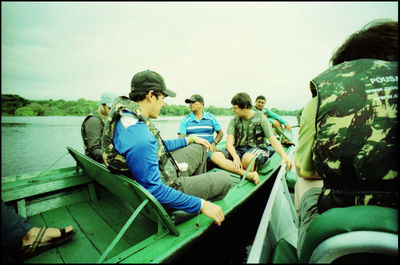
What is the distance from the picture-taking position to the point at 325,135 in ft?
3.40

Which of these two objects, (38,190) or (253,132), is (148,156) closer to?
(38,190)

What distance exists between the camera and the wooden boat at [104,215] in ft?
4.18

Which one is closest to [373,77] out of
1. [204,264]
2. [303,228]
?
[303,228]

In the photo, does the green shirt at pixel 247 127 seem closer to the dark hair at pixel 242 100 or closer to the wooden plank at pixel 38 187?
the dark hair at pixel 242 100

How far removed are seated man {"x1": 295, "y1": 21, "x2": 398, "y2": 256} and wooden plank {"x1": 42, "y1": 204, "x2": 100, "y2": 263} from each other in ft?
6.43

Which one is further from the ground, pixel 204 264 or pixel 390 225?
pixel 390 225

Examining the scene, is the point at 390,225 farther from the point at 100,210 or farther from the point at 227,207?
the point at 100,210

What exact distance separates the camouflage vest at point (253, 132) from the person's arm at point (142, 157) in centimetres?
250

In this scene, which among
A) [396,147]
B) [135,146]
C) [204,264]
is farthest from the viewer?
[204,264]

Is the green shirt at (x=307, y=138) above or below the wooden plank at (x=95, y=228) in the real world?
above

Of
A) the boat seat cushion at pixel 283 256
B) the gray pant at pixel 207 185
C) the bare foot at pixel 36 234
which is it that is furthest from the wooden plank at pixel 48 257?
the boat seat cushion at pixel 283 256

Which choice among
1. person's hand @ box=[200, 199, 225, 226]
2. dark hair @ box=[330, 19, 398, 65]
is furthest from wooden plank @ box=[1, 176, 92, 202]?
dark hair @ box=[330, 19, 398, 65]

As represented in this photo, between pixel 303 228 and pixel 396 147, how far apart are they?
32.7 inches

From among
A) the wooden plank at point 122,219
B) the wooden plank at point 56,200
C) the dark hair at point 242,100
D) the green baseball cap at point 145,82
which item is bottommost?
the wooden plank at point 122,219
